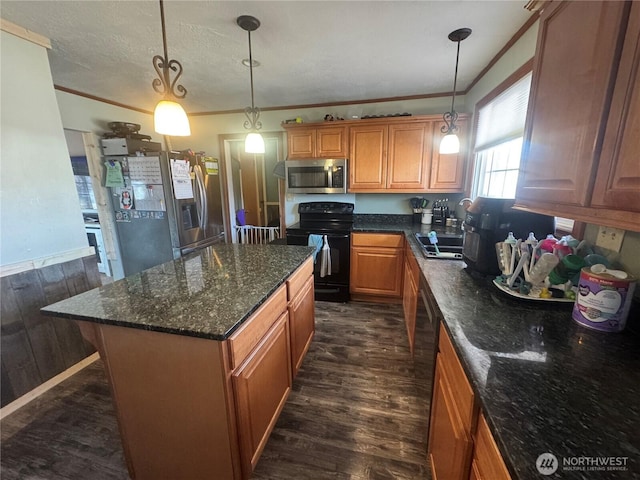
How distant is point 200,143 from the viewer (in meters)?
3.87

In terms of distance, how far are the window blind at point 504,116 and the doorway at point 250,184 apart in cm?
240

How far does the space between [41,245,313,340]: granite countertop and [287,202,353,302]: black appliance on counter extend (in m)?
1.26

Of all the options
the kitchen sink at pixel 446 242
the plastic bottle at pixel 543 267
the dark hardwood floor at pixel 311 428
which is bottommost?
the dark hardwood floor at pixel 311 428

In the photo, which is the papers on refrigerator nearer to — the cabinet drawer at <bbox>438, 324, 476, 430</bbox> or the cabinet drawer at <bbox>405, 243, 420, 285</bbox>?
the cabinet drawer at <bbox>405, 243, 420, 285</bbox>

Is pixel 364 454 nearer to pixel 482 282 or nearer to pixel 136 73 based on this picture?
pixel 482 282

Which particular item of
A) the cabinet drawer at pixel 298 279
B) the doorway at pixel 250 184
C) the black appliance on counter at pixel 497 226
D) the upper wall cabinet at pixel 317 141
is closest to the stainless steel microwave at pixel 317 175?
the upper wall cabinet at pixel 317 141

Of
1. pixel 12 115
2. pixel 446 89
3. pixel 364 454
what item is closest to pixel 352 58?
pixel 446 89

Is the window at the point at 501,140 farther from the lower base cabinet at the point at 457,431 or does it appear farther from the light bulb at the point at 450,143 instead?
the lower base cabinet at the point at 457,431

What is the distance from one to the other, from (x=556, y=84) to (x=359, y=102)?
255 cm

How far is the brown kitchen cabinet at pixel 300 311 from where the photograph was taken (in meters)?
1.70

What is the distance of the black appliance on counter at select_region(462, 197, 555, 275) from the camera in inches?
55.1

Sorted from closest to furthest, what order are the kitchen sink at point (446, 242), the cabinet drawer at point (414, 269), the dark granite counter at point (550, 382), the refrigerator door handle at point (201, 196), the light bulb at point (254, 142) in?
the dark granite counter at point (550, 382) → the cabinet drawer at point (414, 269) → the light bulb at point (254, 142) → the kitchen sink at point (446, 242) → the refrigerator door handle at point (201, 196)

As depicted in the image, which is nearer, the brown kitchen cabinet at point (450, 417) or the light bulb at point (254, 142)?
the brown kitchen cabinet at point (450, 417)

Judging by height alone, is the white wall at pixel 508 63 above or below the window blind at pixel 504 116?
above
